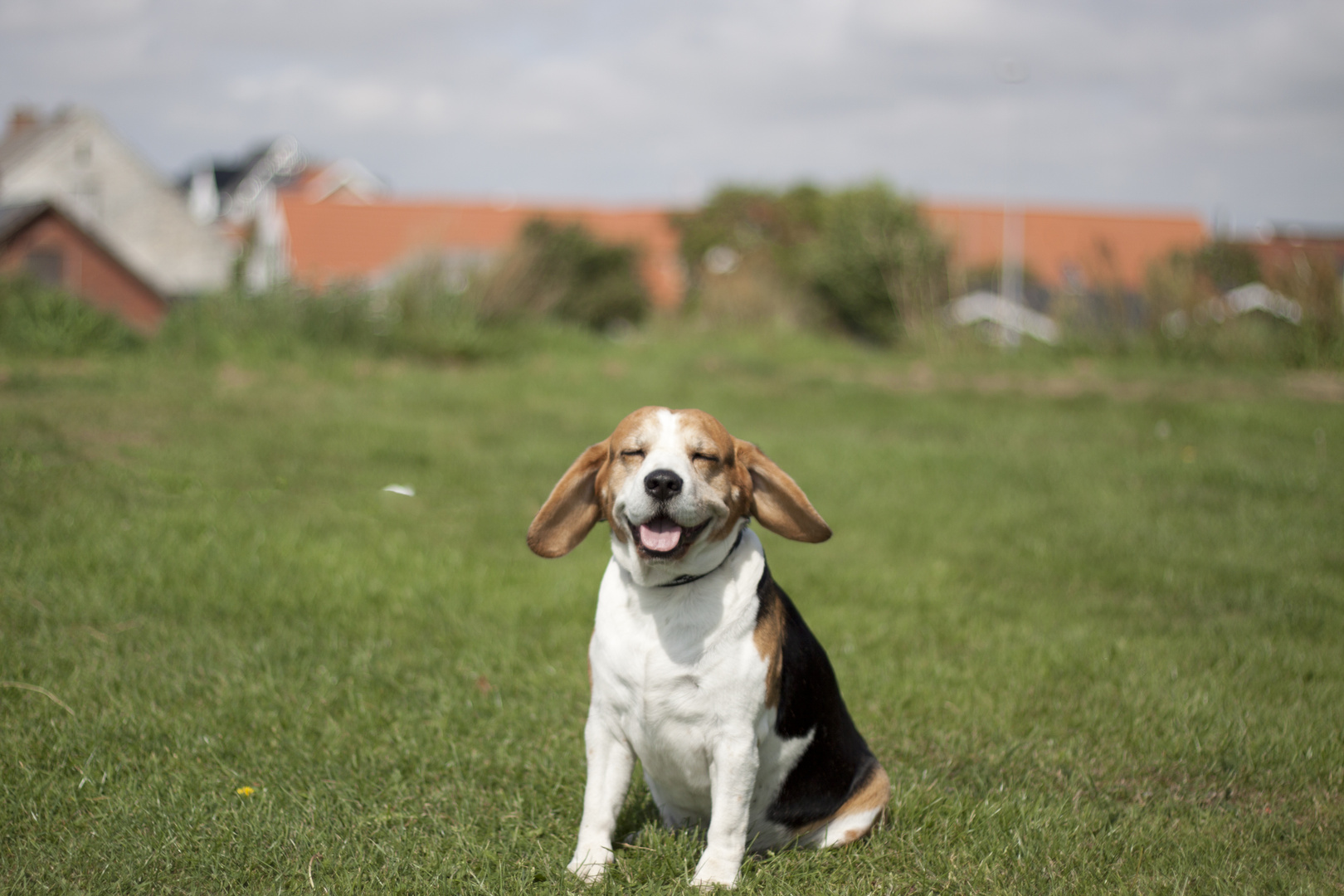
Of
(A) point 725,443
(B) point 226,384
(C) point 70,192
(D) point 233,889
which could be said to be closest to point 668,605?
(A) point 725,443

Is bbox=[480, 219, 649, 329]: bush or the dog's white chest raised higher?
bbox=[480, 219, 649, 329]: bush

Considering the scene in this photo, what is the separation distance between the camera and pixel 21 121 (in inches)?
2039

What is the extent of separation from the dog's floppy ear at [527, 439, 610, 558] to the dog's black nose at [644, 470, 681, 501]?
0.42 metres

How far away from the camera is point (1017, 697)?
4.76 m

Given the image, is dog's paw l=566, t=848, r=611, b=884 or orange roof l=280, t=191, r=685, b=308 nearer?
dog's paw l=566, t=848, r=611, b=884

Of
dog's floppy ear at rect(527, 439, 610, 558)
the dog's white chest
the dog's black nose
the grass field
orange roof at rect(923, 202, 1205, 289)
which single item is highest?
orange roof at rect(923, 202, 1205, 289)

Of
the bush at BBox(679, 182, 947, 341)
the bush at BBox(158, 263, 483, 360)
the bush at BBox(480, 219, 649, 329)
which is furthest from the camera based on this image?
the bush at BBox(679, 182, 947, 341)

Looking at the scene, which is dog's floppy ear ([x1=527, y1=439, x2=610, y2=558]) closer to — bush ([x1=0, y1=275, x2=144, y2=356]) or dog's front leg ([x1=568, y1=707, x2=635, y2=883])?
dog's front leg ([x1=568, y1=707, x2=635, y2=883])

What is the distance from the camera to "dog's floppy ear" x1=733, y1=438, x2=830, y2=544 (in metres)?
3.32

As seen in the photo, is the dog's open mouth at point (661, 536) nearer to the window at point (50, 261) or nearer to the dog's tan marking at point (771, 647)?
the dog's tan marking at point (771, 647)

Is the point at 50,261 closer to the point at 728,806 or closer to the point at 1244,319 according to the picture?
the point at 1244,319

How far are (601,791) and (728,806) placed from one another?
387 millimetres

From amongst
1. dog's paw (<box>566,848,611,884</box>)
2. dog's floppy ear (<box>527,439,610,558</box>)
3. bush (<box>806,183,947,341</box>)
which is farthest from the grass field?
bush (<box>806,183,947,341</box>)

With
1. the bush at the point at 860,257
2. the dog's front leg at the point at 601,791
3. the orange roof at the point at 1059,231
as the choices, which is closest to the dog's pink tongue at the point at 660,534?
the dog's front leg at the point at 601,791
